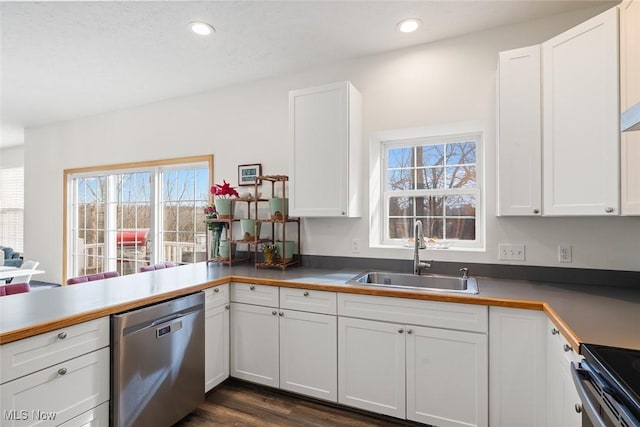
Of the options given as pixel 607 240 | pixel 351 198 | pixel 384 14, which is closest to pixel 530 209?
pixel 607 240

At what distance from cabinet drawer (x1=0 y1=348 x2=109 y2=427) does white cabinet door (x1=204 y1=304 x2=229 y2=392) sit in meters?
0.66

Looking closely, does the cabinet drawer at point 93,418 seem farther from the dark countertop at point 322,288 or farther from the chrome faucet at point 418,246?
the chrome faucet at point 418,246

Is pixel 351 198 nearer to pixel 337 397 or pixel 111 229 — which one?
pixel 337 397

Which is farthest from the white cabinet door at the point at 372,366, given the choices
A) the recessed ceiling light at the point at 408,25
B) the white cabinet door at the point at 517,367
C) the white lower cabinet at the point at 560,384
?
the recessed ceiling light at the point at 408,25

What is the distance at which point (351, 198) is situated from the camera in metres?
2.41

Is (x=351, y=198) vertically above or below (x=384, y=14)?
below

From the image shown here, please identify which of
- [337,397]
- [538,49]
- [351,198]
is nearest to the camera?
[538,49]

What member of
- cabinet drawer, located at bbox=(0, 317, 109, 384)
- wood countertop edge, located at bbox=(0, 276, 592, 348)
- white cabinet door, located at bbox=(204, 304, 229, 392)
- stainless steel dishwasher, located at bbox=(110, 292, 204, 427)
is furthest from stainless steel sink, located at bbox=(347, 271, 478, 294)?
cabinet drawer, located at bbox=(0, 317, 109, 384)

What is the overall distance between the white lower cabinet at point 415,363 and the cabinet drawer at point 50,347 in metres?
1.29

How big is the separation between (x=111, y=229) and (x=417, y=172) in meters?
3.84

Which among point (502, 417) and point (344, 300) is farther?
point (344, 300)

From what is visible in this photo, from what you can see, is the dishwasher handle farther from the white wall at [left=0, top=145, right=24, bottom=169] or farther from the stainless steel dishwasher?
the white wall at [left=0, top=145, right=24, bottom=169]

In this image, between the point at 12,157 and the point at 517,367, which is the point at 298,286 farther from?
the point at 12,157

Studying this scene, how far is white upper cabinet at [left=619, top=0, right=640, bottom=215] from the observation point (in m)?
1.49
